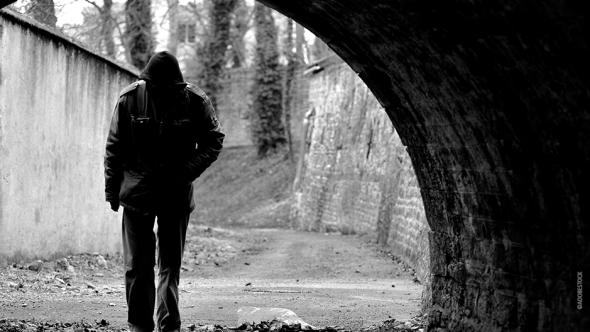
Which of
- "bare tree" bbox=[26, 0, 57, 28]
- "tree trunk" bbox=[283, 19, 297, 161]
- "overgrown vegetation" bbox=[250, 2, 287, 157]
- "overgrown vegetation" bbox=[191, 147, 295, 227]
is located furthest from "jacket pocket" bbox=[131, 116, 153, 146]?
"overgrown vegetation" bbox=[250, 2, 287, 157]

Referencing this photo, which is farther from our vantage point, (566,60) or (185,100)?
(185,100)

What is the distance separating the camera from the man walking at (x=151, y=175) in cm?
559

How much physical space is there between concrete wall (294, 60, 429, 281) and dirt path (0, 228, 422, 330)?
0.93 m

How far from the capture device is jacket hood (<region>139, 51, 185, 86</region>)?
18.3ft

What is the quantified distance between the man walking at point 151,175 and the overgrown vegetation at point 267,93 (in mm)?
31712

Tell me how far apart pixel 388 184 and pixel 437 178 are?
13.3m

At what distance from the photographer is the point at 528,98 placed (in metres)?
4.33

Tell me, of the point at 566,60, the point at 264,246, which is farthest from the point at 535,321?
the point at 264,246

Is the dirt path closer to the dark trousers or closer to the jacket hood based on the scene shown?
the dark trousers

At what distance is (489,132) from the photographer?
16.0ft

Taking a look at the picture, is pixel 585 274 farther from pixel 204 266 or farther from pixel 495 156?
pixel 204 266

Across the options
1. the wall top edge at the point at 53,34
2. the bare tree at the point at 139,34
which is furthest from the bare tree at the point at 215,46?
the wall top edge at the point at 53,34

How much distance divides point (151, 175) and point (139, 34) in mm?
19482

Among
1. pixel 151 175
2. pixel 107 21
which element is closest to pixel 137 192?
pixel 151 175
